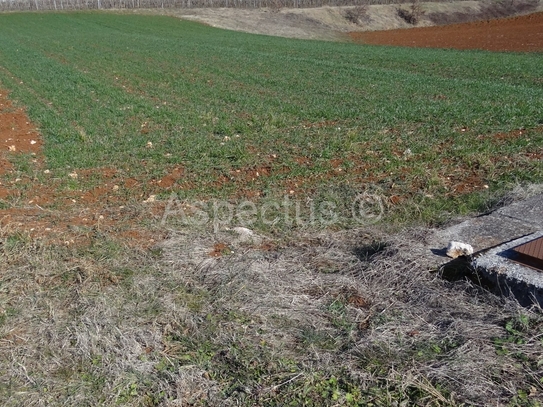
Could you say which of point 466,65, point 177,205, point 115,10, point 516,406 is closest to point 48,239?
point 177,205

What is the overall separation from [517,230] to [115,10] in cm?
4920

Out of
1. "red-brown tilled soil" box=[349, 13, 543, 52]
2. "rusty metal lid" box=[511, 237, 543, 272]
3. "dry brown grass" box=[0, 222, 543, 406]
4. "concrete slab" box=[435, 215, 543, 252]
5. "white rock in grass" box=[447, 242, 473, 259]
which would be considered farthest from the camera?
"red-brown tilled soil" box=[349, 13, 543, 52]

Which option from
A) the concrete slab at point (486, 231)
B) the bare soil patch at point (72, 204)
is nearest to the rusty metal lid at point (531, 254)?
the concrete slab at point (486, 231)

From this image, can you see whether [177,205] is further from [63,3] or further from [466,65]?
[63,3]

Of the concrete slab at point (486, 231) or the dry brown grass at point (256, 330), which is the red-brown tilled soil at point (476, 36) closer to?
the concrete slab at point (486, 231)

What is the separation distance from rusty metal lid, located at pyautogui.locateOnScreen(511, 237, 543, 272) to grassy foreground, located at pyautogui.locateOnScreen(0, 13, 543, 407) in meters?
0.44

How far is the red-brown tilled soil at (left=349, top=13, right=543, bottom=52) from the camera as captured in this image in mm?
31850

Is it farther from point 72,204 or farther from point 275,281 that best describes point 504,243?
point 72,204

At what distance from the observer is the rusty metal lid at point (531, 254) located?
4.58 meters

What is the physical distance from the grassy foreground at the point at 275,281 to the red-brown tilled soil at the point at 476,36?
70.8 ft

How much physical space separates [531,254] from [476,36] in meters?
36.9

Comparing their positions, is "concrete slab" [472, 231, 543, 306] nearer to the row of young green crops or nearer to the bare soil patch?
the row of young green crops

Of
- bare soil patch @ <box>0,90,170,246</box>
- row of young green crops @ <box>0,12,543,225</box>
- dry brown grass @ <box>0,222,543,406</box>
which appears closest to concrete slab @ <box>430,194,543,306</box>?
dry brown grass @ <box>0,222,543,406</box>

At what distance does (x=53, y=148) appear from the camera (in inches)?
377
